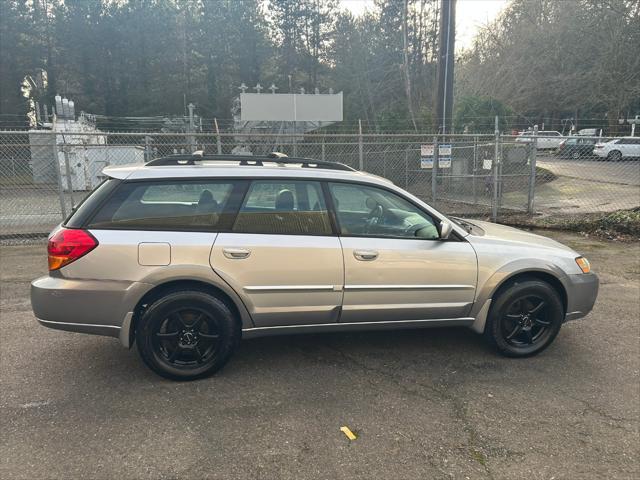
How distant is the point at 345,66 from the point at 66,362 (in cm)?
3882

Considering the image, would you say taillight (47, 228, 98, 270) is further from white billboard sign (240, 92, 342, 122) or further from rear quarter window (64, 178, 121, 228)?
white billboard sign (240, 92, 342, 122)

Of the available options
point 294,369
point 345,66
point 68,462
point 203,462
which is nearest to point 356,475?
point 203,462

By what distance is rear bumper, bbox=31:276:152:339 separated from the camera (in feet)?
10.8

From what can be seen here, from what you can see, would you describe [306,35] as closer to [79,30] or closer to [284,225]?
[79,30]

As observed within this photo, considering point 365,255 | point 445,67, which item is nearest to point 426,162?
point 445,67

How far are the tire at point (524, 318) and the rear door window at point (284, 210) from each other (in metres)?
1.55

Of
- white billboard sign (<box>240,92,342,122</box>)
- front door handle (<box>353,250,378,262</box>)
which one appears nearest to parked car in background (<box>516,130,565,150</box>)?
front door handle (<box>353,250,378,262</box>)

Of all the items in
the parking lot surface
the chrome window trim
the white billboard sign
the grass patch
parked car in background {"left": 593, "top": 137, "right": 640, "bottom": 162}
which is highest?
the white billboard sign

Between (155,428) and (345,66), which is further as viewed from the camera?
(345,66)

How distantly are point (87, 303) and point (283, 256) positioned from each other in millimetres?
1396

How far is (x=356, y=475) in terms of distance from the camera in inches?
101

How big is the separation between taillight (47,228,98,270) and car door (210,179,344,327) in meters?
0.84

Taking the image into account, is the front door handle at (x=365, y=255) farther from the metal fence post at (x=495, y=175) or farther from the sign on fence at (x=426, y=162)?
the sign on fence at (x=426, y=162)

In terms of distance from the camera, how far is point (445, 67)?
12500mm
